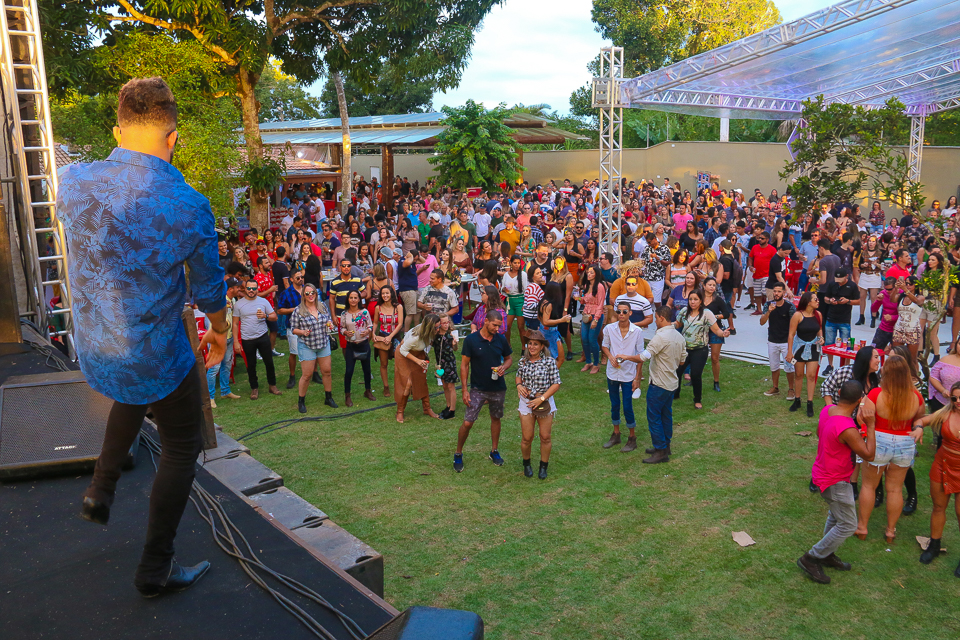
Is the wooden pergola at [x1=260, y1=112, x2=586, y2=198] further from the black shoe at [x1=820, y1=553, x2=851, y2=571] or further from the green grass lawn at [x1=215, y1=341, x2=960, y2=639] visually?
the black shoe at [x1=820, y1=553, x2=851, y2=571]

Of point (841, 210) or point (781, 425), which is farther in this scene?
point (841, 210)

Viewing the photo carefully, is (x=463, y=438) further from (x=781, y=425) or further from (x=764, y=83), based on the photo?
(x=764, y=83)

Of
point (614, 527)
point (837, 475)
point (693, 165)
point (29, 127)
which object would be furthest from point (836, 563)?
point (693, 165)

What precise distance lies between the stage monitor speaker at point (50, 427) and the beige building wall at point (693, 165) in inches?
1037

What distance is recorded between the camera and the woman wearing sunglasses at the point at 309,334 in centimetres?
877

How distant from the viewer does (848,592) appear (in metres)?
5.15

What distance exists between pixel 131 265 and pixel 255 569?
4.44 ft

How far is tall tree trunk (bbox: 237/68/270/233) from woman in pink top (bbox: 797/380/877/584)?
13000 millimetres

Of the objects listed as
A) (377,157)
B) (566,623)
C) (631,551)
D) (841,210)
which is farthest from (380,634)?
(377,157)

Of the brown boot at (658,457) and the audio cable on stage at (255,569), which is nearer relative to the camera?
the audio cable on stage at (255,569)

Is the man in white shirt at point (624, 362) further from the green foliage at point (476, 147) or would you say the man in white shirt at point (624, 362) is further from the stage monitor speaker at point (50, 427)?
the green foliage at point (476, 147)

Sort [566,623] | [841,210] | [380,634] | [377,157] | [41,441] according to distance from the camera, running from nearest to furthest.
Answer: [380,634] → [41,441] → [566,623] → [841,210] → [377,157]

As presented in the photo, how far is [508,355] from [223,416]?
12.6 feet

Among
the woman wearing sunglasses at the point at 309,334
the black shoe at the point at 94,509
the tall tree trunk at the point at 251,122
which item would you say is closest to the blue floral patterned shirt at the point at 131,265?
the black shoe at the point at 94,509
